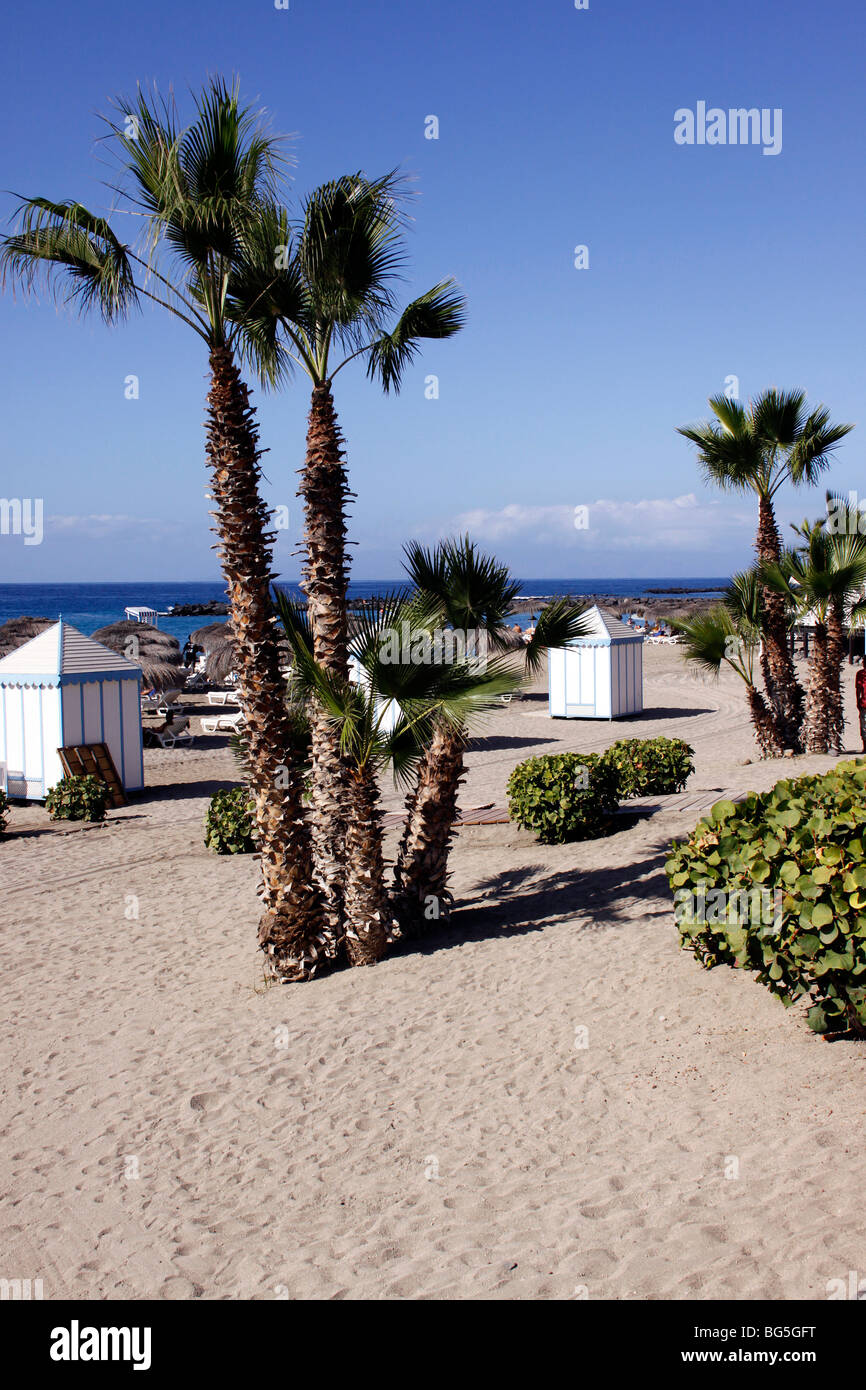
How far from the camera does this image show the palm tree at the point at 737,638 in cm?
1277

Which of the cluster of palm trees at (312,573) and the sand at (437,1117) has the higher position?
the cluster of palm trees at (312,573)

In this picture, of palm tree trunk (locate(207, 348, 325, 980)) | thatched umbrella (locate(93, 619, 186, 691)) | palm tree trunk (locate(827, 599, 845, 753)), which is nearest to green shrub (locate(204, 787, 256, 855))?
palm tree trunk (locate(207, 348, 325, 980))

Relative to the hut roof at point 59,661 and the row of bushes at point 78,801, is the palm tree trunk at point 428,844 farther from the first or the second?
the hut roof at point 59,661

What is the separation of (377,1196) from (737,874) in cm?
246

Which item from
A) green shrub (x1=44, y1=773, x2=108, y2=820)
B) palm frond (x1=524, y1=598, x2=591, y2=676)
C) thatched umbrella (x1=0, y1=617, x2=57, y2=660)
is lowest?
green shrub (x1=44, y1=773, x2=108, y2=820)

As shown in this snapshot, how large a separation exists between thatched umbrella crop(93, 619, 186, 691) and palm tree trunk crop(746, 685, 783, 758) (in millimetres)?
14837

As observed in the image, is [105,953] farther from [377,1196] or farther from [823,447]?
[823,447]

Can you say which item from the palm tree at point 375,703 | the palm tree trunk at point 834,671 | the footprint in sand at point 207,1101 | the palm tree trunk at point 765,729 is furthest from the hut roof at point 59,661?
the palm tree trunk at point 834,671

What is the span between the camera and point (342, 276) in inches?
281

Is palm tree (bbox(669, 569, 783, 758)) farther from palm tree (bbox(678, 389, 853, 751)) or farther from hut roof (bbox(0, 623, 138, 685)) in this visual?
hut roof (bbox(0, 623, 138, 685))

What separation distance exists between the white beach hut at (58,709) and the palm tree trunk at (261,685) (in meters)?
9.32

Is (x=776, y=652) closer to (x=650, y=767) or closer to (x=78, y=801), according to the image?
(x=650, y=767)

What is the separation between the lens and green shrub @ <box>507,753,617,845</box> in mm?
10375
